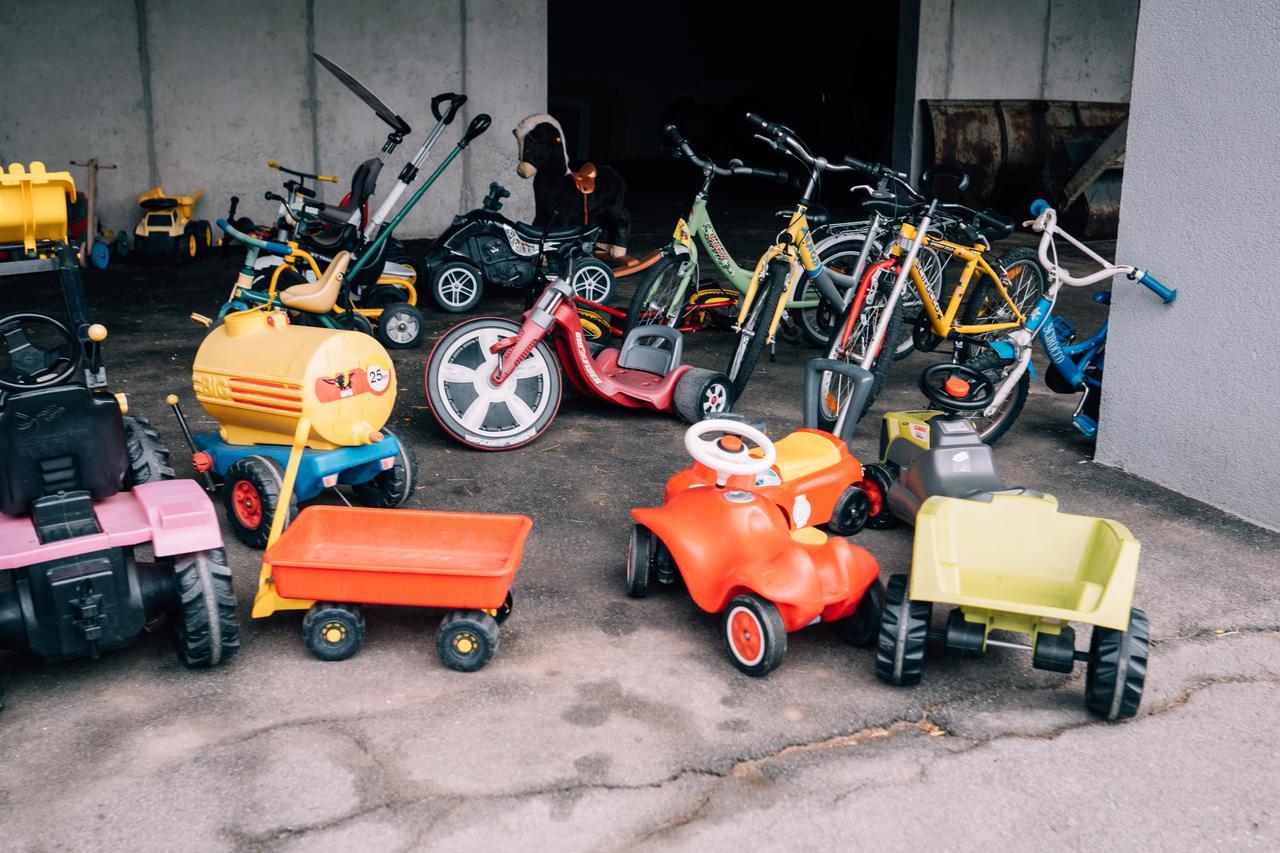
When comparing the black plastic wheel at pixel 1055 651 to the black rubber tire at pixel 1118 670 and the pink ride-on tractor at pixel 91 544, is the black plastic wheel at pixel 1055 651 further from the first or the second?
the pink ride-on tractor at pixel 91 544

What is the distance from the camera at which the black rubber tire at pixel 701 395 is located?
5.55 m

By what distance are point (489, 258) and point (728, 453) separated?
4.67m

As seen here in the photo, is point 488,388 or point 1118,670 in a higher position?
point 488,388

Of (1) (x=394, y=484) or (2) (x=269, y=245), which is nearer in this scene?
(1) (x=394, y=484)

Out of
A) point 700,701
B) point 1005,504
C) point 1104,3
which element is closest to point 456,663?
point 700,701

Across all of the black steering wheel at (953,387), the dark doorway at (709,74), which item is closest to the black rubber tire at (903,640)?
the black steering wheel at (953,387)

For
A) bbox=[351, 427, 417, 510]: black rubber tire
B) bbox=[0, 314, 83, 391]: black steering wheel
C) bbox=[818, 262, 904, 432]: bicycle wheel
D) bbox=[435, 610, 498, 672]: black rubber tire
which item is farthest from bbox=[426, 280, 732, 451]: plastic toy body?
bbox=[435, 610, 498, 672]: black rubber tire

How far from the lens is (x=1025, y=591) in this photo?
11.0 ft

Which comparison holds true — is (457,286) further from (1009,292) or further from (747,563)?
(747,563)

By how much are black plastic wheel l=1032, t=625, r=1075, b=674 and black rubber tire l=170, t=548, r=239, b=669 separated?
6.98 feet

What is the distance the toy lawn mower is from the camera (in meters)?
9.85

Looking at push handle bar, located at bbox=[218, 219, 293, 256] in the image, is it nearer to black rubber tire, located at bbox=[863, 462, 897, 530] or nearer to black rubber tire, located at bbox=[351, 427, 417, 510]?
black rubber tire, located at bbox=[351, 427, 417, 510]

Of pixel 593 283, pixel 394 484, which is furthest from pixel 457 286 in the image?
pixel 394 484

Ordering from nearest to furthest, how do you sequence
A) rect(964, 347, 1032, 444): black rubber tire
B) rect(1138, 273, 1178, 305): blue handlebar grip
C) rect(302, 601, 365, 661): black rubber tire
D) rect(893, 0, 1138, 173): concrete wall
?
rect(302, 601, 365, 661): black rubber tire, rect(1138, 273, 1178, 305): blue handlebar grip, rect(964, 347, 1032, 444): black rubber tire, rect(893, 0, 1138, 173): concrete wall
